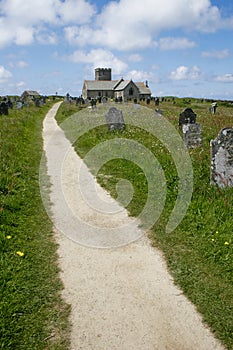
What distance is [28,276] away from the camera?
4.71 metres

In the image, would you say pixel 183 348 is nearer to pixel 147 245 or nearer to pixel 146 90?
pixel 147 245

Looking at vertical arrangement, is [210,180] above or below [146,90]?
below

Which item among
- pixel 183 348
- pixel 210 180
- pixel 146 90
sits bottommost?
pixel 183 348

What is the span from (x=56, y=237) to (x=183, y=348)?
3218 millimetres

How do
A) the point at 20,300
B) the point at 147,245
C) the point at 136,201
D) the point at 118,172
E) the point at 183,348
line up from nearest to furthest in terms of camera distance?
the point at 183,348 < the point at 20,300 < the point at 147,245 < the point at 136,201 < the point at 118,172

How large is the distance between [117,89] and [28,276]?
79.5 metres

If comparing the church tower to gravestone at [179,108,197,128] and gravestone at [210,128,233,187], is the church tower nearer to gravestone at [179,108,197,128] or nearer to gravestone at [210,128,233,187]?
gravestone at [179,108,197,128]

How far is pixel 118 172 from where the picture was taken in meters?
9.91

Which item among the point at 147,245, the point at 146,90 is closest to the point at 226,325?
the point at 147,245

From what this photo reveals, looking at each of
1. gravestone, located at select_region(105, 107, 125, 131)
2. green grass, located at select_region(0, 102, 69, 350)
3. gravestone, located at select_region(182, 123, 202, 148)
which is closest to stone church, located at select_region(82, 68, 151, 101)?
gravestone, located at select_region(105, 107, 125, 131)

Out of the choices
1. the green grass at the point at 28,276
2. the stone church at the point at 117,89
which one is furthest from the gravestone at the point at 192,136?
the stone church at the point at 117,89

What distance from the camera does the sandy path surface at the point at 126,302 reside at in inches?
141

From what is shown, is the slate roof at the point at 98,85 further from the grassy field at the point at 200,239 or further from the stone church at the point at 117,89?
the grassy field at the point at 200,239

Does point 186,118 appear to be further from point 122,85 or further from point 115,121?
point 122,85
